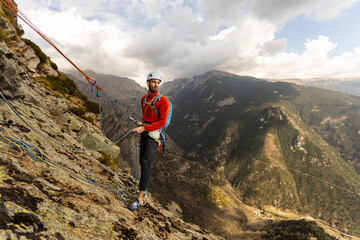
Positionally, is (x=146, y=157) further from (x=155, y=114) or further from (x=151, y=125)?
(x=155, y=114)

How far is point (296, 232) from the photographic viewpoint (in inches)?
6004

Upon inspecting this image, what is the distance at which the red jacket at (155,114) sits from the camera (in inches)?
309

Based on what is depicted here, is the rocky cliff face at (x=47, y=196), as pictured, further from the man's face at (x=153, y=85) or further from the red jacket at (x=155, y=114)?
the man's face at (x=153, y=85)

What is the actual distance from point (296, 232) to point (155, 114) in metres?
207

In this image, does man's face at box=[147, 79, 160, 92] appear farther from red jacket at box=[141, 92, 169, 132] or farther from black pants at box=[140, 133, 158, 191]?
black pants at box=[140, 133, 158, 191]

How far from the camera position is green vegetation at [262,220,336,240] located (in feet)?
465

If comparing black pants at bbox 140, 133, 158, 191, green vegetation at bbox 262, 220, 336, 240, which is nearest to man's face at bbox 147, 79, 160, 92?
black pants at bbox 140, 133, 158, 191

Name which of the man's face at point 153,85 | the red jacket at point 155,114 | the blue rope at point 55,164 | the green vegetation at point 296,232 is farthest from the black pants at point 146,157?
the green vegetation at point 296,232

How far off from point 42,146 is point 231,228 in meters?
207

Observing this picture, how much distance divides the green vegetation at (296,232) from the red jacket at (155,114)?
186 metres

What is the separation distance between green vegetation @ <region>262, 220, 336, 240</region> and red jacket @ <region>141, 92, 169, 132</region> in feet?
609

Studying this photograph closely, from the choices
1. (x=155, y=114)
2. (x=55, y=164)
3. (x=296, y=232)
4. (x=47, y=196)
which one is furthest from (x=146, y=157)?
(x=296, y=232)

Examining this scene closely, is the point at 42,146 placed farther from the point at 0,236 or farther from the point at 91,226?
the point at 0,236

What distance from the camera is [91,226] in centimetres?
506
